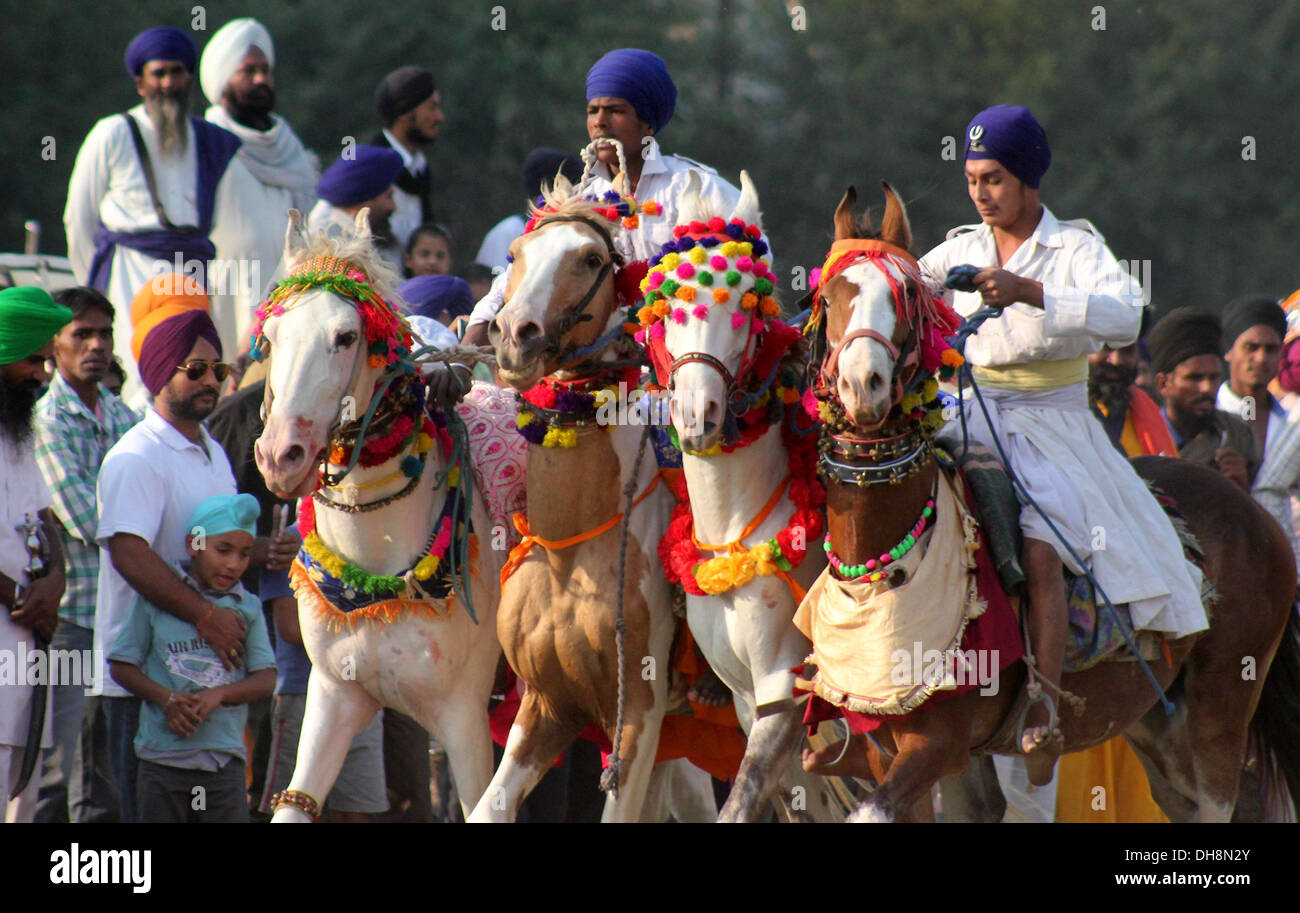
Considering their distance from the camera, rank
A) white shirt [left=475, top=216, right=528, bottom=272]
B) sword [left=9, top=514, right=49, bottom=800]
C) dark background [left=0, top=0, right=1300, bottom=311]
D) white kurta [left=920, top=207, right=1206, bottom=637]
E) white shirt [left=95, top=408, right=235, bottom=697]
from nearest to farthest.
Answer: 1. white kurta [left=920, top=207, right=1206, bottom=637]
2. sword [left=9, top=514, right=49, bottom=800]
3. white shirt [left=95, top=408, right=235, bottom=697]
4. white shirt [left=475, top=216, right=528, bottom=272]
5. dark background [left=0, top=0, right=1300, bottom=311]

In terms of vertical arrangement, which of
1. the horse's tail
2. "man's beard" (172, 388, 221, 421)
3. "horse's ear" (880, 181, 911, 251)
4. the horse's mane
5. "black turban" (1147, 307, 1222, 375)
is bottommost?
the horse's tail

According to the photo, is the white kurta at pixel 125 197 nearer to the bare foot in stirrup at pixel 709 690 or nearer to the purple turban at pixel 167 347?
the purple turban at pixel 167 347

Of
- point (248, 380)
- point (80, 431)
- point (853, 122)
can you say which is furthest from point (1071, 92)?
point (80, 431)

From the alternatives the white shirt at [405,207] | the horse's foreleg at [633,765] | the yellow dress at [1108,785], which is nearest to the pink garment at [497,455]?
the horse's foreleg at [633,765]

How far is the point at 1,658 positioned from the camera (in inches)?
276

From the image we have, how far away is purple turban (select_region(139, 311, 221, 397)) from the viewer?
768 cm

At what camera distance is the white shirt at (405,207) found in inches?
475

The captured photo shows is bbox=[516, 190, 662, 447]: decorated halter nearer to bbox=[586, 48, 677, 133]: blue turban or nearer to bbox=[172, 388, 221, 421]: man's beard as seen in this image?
bbox=[586, 48, 677, 133]: blue turban

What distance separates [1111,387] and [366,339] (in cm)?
470

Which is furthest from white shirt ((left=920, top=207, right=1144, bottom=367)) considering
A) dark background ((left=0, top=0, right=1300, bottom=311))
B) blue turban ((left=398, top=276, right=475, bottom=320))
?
dark background ((left=0, top=0, right=1300, bottom=311))

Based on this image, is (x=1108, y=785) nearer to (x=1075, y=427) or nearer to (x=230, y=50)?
(x=1075, y=427)

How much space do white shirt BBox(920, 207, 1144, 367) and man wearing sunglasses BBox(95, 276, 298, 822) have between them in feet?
10.2

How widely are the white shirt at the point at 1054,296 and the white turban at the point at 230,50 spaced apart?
6.86 m

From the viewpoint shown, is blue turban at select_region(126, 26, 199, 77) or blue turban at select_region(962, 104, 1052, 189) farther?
blue turban at select_region(126, 26, 199, 77)
